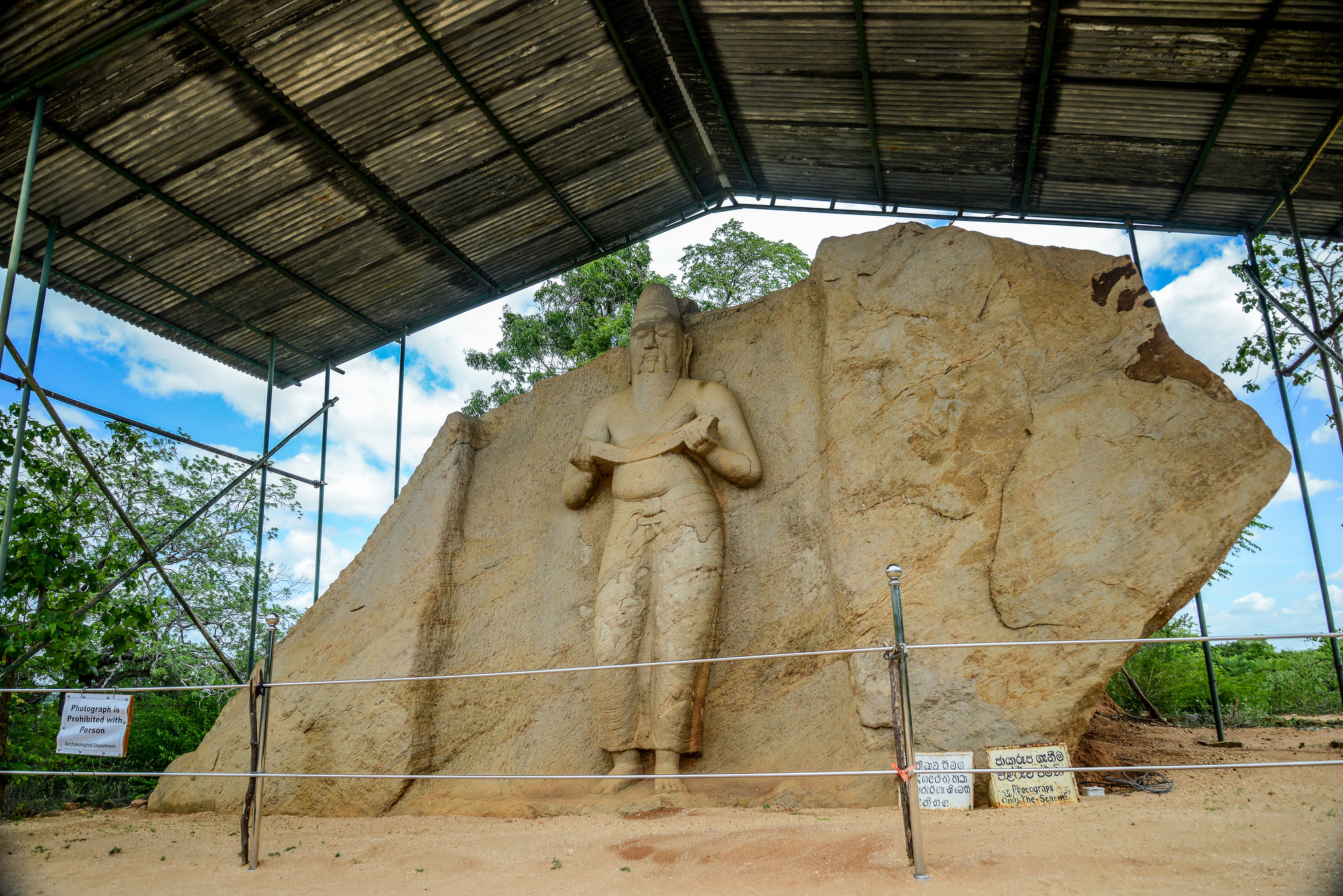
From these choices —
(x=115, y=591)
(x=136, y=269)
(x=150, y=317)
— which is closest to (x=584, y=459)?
(x=136, y=269)

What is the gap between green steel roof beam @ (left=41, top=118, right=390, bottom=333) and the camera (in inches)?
281

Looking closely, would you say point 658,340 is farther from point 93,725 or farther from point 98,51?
point 93,725

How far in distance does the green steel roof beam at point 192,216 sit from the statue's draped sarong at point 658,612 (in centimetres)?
476

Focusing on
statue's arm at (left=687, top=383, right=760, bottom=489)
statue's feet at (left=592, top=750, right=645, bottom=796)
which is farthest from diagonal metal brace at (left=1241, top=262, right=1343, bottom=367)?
statue's feet at (left=592, top=750, right=645, bottom=796)

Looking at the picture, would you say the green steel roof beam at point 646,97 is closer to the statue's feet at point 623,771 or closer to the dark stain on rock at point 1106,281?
the dark stain on rock at point 1106,281

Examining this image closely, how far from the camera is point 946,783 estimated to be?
528 centimetres

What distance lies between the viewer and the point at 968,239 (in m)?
6.93

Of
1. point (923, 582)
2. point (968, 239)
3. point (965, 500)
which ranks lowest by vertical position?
point (923, 582)

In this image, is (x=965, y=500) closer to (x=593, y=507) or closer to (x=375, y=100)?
(x=593, y=507)

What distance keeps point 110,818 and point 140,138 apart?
18.6 feet

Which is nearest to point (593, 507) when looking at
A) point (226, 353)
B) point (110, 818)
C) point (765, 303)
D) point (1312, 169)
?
point (765, 303)

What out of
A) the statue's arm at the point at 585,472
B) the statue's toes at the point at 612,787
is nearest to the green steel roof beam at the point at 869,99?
the statue's arm at the point at 585,472

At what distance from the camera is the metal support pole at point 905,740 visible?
3.73 metres

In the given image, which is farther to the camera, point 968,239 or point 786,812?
point 968,239
